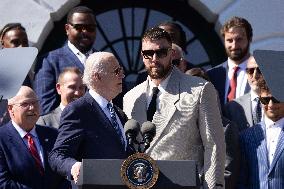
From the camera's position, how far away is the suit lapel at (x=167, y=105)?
6.17 meters

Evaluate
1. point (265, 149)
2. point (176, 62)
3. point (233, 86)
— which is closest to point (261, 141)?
point (265, 149)

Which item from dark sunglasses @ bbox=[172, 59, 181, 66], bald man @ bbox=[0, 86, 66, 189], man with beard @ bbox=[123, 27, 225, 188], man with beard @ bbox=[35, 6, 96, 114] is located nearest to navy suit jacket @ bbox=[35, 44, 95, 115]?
man with beard @ bbox=[35, 6, 96, 114]

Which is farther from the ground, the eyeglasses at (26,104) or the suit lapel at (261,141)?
the eyeglasses at (26,104)

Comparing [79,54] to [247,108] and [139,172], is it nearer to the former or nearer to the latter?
[247,108]

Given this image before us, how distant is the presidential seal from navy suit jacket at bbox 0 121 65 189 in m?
1.57

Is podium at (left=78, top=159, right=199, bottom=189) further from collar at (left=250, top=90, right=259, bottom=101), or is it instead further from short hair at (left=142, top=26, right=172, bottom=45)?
collar at (left=250, top=90, right=259, bottom=101)

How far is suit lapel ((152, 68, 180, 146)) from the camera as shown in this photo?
6.17 metres

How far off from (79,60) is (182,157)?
180cm

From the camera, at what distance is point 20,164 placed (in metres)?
6.79

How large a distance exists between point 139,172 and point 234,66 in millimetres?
2705

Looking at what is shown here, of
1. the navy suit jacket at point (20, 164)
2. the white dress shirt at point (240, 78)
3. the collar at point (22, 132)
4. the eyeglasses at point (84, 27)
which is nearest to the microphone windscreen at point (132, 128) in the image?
the navy suit jacket at point (20, 164)

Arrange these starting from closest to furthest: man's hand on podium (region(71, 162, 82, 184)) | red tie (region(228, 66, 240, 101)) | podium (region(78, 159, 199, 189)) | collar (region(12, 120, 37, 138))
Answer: podium (region(78, 159, 199, 189))
man's hand on podium (region(71, 162, 82, 184))
collar (region(12, 120, 37, 138))
red tie (region(228, 66, 240, 101))

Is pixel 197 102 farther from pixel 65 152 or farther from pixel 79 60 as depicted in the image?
pixel 79 60

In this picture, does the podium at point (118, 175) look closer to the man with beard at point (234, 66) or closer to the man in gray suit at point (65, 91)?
the man in gray suit at point (65, 91)
